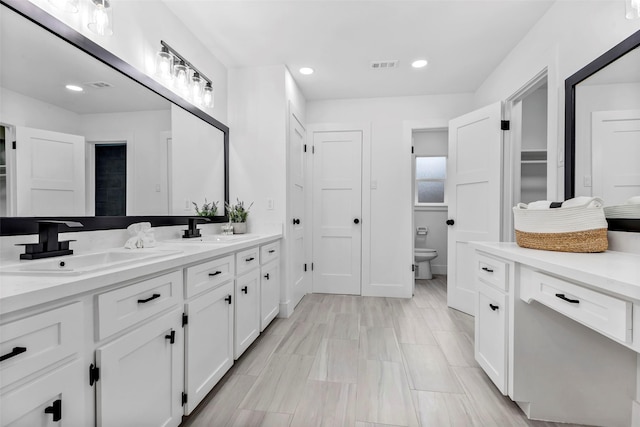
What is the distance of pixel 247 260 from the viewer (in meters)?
2.07

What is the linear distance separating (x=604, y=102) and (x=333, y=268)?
9.29 feet

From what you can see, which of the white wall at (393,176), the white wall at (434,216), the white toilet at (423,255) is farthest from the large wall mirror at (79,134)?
the white wall at (434,216)

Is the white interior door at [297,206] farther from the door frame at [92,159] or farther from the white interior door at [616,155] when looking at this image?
the white interior door at [616,155]

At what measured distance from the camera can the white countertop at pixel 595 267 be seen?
0.84m

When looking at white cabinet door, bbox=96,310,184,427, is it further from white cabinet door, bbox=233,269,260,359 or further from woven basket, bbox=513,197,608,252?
woven basket, bbox=513,197,608,252

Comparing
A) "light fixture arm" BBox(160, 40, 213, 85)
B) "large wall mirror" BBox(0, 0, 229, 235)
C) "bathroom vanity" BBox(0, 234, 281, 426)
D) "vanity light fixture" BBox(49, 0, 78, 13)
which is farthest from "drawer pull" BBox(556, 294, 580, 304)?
"light fixture arm" BBox(160, 40, 213, 85)

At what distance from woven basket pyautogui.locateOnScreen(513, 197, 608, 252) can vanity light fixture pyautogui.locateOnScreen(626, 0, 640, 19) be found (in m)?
0.82

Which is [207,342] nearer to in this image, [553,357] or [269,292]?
[269,292]

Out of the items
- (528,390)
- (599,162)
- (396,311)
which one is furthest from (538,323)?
(396,311)

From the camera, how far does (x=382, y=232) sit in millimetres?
3598

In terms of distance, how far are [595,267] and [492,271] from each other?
67 centimetres

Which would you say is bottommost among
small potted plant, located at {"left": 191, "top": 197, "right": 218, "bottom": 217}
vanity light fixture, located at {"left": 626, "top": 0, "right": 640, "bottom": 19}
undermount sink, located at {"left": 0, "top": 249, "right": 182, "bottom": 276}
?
undermount sink, located at {"left": 0, "top": 249, "right": 182, "bottom": 276}

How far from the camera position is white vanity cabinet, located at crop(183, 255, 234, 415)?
1.39 m

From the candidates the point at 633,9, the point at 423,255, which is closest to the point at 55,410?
the point at 633,9
